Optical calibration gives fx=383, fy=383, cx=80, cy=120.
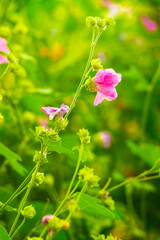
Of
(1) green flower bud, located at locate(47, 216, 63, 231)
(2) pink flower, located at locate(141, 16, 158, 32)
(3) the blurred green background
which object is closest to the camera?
(1) green flower bud, located at locate(47, 216, 63, 231)

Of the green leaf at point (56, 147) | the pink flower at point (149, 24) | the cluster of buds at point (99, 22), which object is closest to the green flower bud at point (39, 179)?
the green leaf at point (56, 147)

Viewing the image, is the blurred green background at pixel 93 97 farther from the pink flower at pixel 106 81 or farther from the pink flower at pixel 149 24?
the pink flower at pixel 106 81

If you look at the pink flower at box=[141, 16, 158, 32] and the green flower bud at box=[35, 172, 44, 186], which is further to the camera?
the pink flower at box=[141, 16, 158, 32]

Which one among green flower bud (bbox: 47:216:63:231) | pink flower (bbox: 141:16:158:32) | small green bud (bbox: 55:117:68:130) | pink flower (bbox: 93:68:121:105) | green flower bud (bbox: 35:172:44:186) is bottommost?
green flower bud (bbox: 47:216:63:231)

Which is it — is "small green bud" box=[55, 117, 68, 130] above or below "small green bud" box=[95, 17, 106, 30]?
below

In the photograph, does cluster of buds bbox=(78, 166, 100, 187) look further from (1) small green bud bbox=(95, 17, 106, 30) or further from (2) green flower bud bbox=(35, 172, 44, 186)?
(1) small green bud bbox=(95, 17, 106, 30)

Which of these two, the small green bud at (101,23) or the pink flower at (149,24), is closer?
the small green bud at (101,23)

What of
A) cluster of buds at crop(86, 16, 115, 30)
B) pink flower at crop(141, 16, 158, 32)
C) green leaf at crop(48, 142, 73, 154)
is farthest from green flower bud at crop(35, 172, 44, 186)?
pink flower at crop(141, 16, 158, 32)

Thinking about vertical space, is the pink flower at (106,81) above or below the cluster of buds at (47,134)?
above

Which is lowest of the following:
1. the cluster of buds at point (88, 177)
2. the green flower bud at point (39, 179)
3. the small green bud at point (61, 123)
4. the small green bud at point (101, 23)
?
the green flower bud at point (39, 179)
